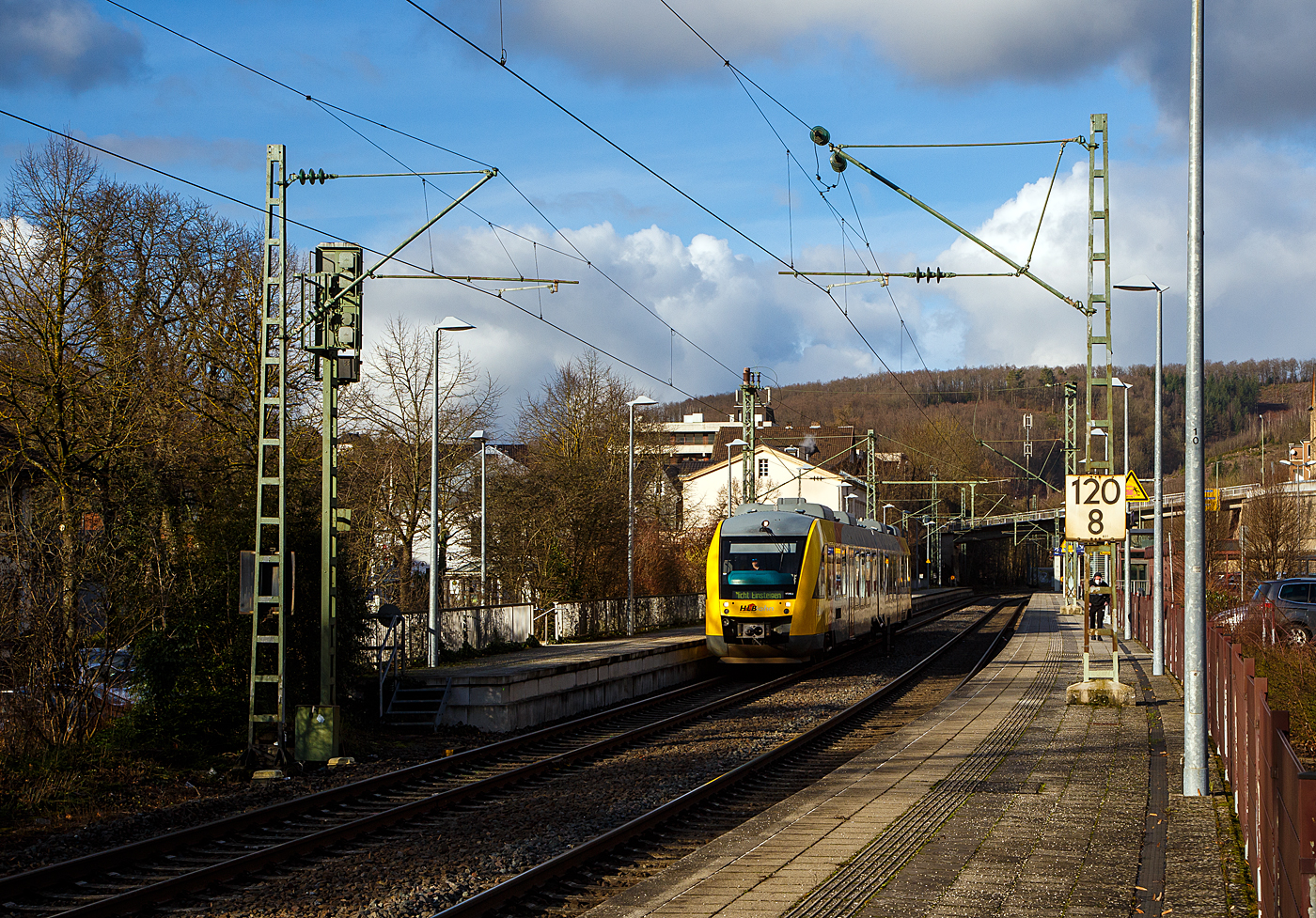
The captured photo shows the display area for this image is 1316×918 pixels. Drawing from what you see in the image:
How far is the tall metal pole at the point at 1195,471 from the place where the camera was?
1097 cm

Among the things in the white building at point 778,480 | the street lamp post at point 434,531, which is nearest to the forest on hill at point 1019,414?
the white building at point 778,480

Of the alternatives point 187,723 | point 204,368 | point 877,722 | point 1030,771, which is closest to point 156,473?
point 204,368

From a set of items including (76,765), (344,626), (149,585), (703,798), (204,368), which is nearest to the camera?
(703,798)

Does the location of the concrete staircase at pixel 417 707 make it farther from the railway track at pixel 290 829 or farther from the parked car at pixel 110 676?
the parked car at pixel 110 676

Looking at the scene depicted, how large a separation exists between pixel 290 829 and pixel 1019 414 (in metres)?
118

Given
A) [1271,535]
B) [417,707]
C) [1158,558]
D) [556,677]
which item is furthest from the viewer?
[1271,535]

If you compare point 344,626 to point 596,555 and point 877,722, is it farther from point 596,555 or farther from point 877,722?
point 596,555

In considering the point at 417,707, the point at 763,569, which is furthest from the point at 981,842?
the point at 763,569

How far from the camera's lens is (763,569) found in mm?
25469

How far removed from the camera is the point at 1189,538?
1118 cm

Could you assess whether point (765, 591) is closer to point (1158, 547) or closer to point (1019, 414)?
point (1158, 547)

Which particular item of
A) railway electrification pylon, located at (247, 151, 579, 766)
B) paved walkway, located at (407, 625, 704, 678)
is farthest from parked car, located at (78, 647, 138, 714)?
paved walkway, located at (407, 625, 704, 678)

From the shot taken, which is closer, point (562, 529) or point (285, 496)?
point (285, 496)

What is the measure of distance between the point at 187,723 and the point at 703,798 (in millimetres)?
6838
